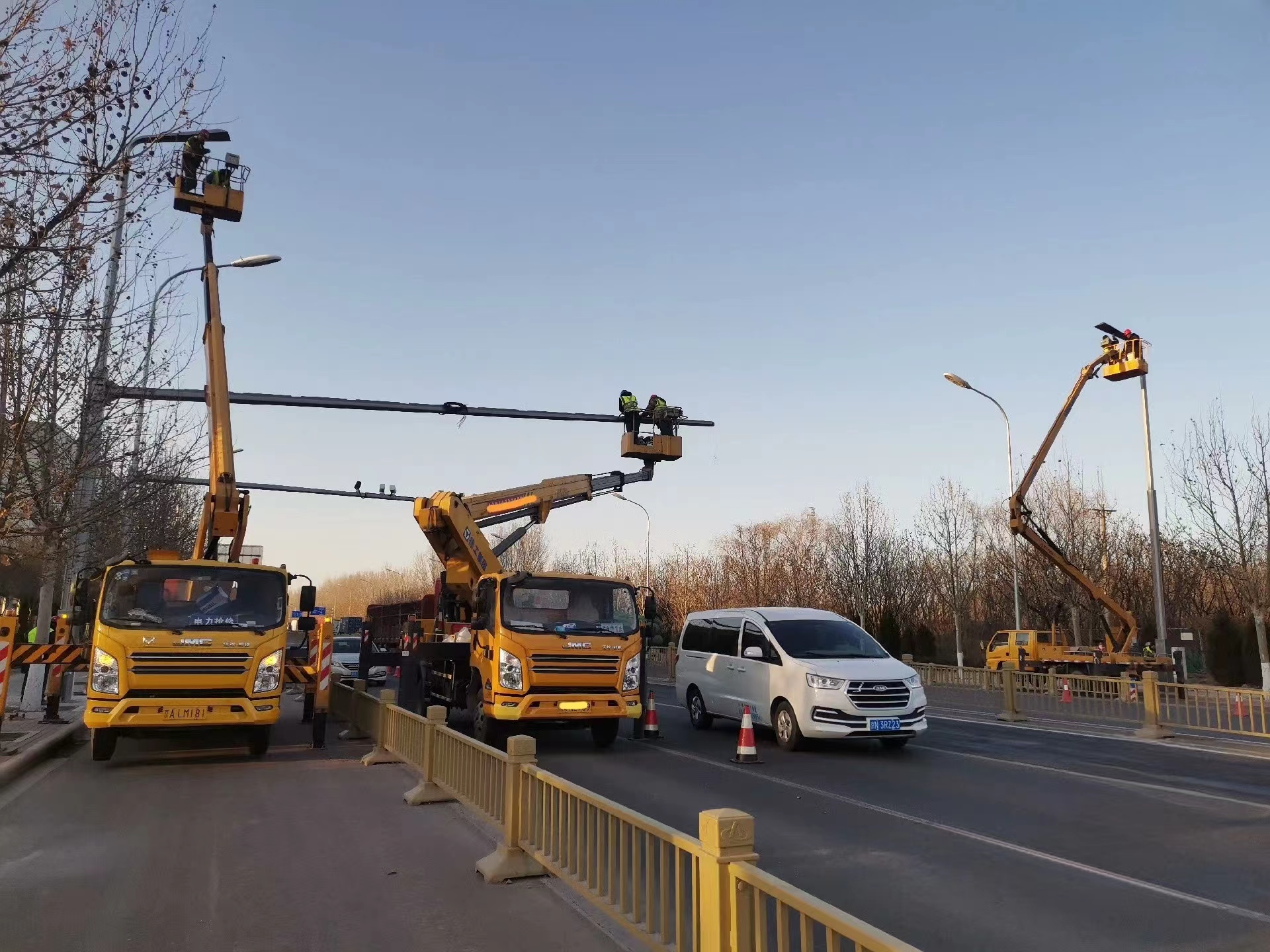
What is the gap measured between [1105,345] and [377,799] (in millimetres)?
21356

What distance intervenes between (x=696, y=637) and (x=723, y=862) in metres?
12.9

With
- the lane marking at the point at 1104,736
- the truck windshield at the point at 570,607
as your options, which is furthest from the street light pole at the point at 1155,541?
the truck windshield at the point at 570,607

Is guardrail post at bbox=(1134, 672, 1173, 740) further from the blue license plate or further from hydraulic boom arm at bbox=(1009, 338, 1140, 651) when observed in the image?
hydraulic boom arm at bbox=(1009, 338, 1140, 651)

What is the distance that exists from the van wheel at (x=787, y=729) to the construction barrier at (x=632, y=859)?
5465 millimetres

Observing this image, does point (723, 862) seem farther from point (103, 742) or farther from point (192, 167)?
point (192, 167)

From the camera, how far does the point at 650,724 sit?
15023 mm

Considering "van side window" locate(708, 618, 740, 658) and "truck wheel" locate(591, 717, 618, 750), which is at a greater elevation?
"van side window" locate(708, 618, 740, 658)

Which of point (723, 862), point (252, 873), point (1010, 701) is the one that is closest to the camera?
point (723, 862)

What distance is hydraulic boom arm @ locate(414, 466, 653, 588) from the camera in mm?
15000

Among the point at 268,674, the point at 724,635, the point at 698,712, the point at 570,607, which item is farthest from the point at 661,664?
the point at 268,674

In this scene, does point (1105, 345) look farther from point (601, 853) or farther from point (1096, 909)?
point (601, 853)

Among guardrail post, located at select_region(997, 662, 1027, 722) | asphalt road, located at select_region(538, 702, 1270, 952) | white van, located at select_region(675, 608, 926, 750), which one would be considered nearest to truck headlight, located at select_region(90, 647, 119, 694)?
asphalt road, located at select_region(538, 702, 1270, 952)

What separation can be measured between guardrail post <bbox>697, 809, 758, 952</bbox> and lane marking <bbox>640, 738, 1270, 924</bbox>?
4.13 m

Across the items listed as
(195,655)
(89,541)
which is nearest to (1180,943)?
(195,655)
